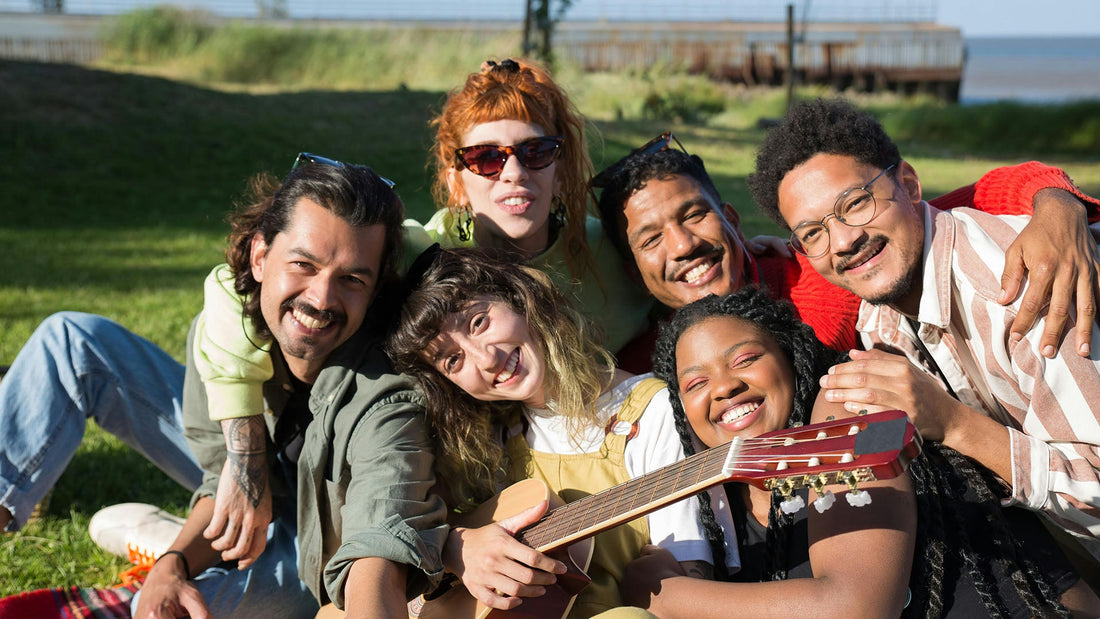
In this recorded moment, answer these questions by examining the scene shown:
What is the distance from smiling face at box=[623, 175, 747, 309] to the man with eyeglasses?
1.10ft

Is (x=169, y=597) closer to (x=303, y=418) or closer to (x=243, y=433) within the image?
(x=243, y=433)

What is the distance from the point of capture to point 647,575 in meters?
2.70

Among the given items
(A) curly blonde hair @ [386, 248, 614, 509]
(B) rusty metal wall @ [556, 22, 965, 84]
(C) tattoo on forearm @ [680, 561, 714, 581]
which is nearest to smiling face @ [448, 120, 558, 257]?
(A) curly blonde hair @ [386, 248, 614, 509]

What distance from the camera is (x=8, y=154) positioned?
11.3 meters

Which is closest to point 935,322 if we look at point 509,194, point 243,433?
point 509,194

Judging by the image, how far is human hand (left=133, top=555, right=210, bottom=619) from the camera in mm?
3111

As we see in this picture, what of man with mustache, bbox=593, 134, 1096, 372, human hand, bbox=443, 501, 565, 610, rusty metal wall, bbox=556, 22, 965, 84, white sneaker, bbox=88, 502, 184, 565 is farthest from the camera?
rusty metal wall, bbox=556, 22, 965, 84

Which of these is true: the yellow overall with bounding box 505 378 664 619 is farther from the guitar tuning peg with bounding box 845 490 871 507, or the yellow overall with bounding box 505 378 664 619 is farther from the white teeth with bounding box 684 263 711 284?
the guitar tuning peg with bounding box 845 490 871 507

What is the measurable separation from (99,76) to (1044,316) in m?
14.0

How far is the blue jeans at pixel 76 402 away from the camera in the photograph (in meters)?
3.46

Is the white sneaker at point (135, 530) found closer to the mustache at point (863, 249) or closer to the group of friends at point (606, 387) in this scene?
the group of friends at point (606, 387)

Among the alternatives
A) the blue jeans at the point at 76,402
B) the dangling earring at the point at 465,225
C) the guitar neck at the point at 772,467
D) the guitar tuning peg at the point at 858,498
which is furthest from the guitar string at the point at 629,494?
the blue jeans at the point at 76,402

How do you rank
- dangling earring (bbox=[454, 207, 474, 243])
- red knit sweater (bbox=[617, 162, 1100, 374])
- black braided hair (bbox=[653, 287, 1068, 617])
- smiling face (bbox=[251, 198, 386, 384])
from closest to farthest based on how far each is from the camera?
1. black braided hair (bbox=[653, 287, 1068, 617])
2. smiling face (bbox=[251, 198, 386, 384])
3. red knit sweater (bbox=[617, 162, 1100, 374])
4. dangling earring (bbox=[454, 207, 474, 243])

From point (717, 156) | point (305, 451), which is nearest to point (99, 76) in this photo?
point (717, 156)
